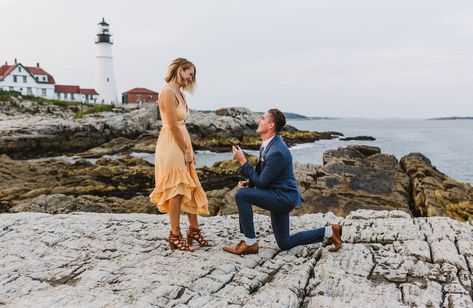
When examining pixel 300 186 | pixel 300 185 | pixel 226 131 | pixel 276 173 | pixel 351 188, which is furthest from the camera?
pixel 226 131

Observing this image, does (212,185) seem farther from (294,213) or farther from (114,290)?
(114,290)

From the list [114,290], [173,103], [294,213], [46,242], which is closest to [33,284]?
[114,290]

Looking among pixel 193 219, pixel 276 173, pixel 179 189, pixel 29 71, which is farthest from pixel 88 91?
pixel 276 173

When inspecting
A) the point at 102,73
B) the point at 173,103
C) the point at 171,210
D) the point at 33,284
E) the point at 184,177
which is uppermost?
the point at 102,73

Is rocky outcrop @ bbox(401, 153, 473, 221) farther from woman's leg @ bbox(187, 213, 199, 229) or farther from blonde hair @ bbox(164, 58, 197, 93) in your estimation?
blonde hair @ bbox(164, 58, 197, 93)

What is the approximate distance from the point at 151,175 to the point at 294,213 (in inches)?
420

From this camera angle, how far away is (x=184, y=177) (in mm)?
6332

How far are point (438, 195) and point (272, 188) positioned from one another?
417 inches

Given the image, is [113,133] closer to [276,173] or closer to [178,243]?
[178,243]

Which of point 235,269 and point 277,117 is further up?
point 277,117

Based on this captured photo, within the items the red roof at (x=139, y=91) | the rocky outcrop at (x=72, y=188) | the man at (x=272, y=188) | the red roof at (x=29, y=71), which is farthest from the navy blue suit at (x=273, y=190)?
the red roof at (x=139, y=91)

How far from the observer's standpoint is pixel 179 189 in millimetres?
6348

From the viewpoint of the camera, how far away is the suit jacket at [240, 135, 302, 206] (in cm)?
586

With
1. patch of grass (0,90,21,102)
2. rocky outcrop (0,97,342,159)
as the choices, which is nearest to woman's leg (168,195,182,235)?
rocky outcrop (0,97,342,159)
